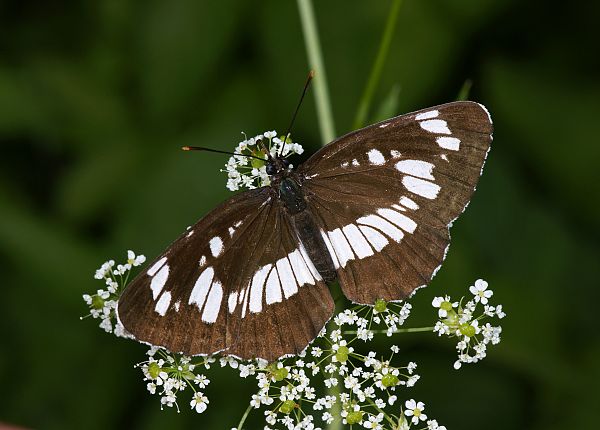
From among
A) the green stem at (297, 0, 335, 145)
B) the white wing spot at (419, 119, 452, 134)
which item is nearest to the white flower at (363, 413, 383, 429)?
the white wing spot at (419, 119, 452, 134)

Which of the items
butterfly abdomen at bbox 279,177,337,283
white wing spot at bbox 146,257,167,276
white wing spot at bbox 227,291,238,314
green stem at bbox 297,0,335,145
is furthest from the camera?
green stem at bbox 297,0,335,145

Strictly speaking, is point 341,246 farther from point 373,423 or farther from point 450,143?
point 373,423

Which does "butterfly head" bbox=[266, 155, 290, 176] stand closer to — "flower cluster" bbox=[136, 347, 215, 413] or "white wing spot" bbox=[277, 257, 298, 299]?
"white wing spot" bbox=[277, 257, 298, 299]

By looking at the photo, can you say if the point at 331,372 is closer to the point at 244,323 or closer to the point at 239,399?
the point at 244,323

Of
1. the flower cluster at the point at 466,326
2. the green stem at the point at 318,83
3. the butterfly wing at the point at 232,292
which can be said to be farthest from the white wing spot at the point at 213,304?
the green stem at the point at 318,83

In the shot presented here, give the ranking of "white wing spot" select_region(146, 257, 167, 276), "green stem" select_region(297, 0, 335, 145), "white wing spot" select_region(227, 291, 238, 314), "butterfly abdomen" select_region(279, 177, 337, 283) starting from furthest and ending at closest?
"green stem" select_region(297, 0, 335, 145) < "butterfly abdomen" select_region(279, 177, 337, 283) < "white wing spot" select_region(227, 291, 238, 314) < "white wing spot" select_region(146, 257, 167, 276)

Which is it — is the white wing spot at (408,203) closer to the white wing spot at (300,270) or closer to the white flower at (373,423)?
the white wing spot at (300,270)

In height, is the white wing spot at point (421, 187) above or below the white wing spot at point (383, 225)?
Result: above

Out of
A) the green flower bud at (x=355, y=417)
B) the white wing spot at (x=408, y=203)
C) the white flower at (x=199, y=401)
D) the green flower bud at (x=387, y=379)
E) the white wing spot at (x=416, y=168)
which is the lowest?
the green flower bud at (x=355, y=417)

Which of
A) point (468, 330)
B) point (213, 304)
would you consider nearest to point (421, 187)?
point (468, 330)
